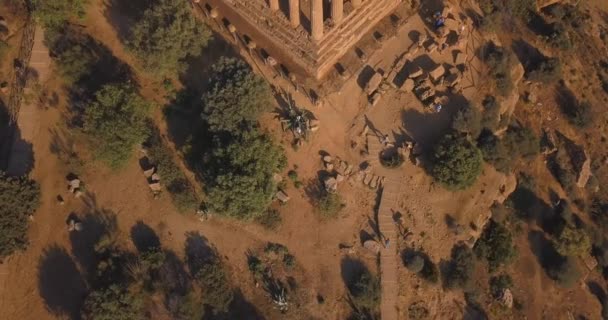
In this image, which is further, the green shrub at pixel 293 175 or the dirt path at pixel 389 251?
the green shrub at pixel 293 175

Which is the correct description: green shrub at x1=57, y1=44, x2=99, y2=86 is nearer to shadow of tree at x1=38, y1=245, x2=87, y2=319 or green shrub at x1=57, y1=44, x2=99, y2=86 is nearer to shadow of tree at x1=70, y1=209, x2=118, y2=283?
shadow of tree at x1=70, y1=209, x2=118, y2=283

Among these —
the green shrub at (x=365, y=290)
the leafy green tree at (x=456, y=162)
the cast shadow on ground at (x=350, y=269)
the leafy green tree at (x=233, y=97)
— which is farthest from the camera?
the cast shadow on ground at (x=350, y=269)

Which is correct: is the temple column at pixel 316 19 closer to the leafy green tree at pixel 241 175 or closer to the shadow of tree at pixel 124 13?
the leafy green tree at pixel 241 175

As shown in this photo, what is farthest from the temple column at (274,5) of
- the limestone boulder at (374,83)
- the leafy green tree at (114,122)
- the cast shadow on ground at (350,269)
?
the cast shadow on ground at (350,269)

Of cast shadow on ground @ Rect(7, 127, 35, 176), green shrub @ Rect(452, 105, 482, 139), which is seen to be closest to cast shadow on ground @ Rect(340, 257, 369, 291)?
green shrub @ Rect(452, 105, 482, 139)

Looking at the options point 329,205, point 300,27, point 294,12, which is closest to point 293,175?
point 329,205

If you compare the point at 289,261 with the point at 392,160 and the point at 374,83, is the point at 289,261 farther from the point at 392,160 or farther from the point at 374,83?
the point at 374,83
